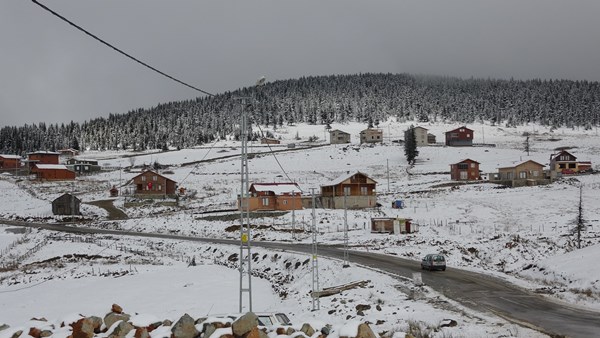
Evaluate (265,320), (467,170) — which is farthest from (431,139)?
(265,320)

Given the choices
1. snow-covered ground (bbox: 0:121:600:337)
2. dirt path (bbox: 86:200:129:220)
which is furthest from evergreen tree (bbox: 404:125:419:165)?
dirt path (bbox: 86:200:129:220)

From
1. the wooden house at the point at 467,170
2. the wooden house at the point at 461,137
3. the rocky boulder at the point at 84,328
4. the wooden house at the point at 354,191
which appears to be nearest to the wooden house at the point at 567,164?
the wooden house at the point at 467,170

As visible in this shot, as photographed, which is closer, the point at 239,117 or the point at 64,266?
the point at 239,117

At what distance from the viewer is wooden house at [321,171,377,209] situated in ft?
257

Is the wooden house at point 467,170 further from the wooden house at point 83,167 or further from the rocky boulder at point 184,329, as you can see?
the wooden house at point 83,167

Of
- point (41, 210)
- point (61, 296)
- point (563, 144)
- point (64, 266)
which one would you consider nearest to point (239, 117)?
point (61, 296)

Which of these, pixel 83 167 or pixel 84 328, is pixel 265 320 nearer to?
pixel 84 328

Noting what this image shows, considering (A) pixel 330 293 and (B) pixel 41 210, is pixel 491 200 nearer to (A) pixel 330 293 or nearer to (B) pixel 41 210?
(A) pixel 330 293

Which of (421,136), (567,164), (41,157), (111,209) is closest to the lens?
(111,209)

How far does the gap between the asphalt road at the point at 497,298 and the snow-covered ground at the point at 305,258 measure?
1461mm

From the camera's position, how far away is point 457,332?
17.6 meters

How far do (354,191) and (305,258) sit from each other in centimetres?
4071

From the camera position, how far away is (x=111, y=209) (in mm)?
83000

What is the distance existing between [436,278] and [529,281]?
21.2 ft
